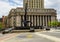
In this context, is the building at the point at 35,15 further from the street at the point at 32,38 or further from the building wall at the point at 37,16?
the street at the point at 32,38

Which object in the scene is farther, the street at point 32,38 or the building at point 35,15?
the building at point 35,15

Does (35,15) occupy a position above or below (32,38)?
above

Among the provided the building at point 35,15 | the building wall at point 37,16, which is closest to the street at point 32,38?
the building at point 35,15

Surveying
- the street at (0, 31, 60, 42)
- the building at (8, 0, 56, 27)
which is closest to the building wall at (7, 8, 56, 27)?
the building at (8, 0, 56, 27)

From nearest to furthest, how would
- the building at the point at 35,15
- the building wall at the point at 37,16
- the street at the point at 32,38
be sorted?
the street at the point at 32,38 → the building at the point at 35,15 → the building wall at the point at 37,16

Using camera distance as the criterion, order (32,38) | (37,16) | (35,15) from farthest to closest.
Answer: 1. (37,16)
2. (35,15)
3. (32,38)

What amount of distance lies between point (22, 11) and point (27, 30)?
127853 millimetres

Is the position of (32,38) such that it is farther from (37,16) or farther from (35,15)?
(37,16)

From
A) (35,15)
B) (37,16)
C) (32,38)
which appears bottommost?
(37,16)

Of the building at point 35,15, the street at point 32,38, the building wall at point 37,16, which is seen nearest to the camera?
the street at point 32,38

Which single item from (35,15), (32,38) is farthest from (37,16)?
(32,38)

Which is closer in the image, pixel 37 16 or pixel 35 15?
pixel 35 15

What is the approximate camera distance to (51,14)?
626 ft

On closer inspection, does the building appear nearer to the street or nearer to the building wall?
the building wall
